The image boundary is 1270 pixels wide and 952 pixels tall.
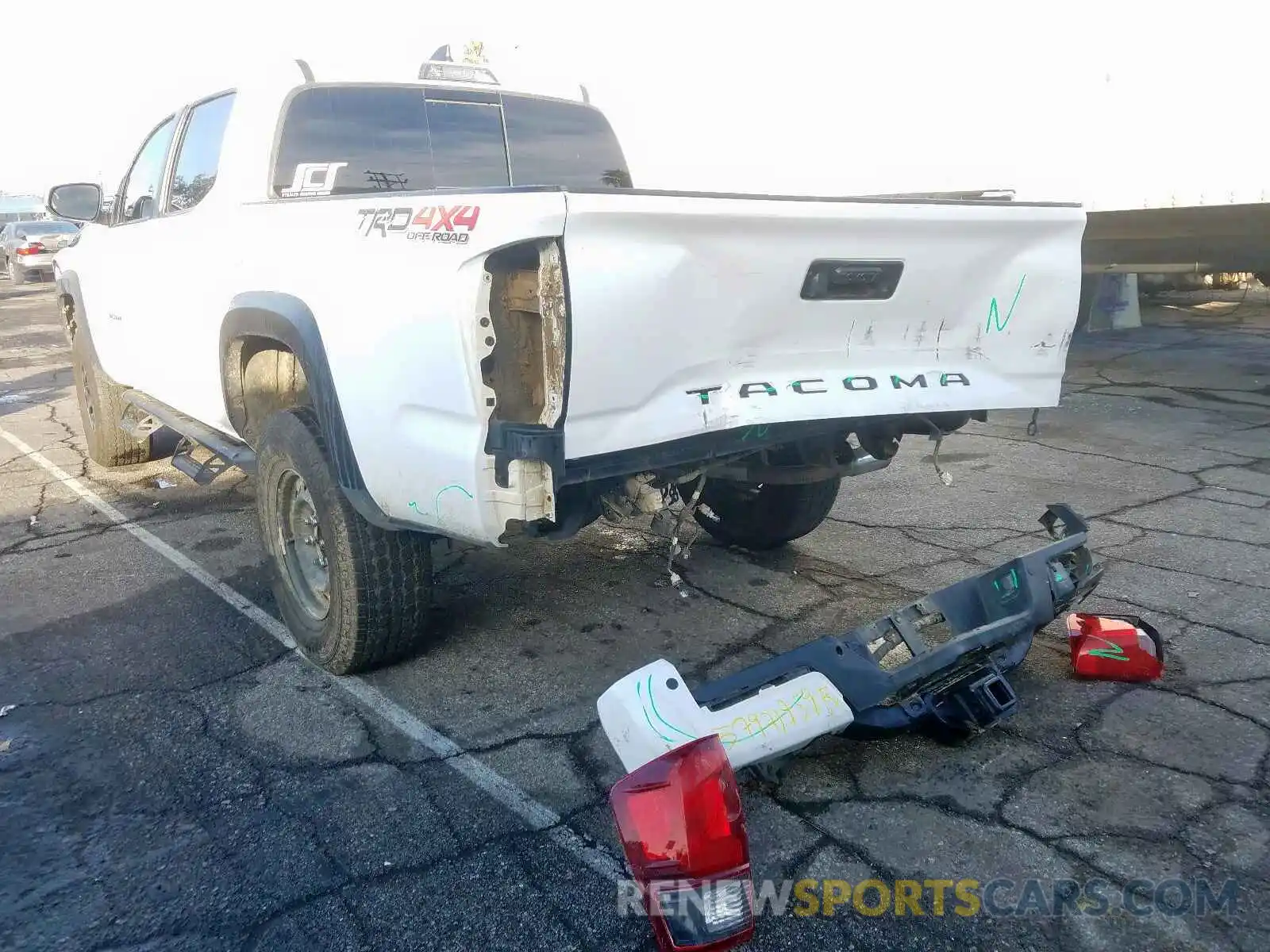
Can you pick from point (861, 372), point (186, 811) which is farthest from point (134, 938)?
point (861, 372)

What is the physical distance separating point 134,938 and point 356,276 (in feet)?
6.37

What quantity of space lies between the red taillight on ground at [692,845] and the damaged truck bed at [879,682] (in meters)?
0.44

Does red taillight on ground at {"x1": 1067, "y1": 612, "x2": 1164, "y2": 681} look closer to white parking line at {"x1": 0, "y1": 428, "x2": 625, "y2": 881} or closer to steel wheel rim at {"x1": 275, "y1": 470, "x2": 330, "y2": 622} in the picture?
white parking line at {"x1": 0, "y1": 428, "x2": 625, "y2": 881}

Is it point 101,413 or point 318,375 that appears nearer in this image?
point 318,375

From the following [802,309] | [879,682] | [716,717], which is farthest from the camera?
[802,309]

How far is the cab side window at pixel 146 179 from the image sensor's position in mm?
5188

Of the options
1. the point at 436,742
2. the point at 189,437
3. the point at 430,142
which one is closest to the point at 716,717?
the point at 436,742

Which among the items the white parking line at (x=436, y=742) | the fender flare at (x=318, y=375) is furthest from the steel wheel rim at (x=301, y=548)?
the fender flare at (x=318, y=375)

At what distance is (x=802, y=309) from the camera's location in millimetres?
3236

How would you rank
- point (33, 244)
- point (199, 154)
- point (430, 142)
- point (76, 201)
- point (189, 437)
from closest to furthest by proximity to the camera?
point (430, 142), point (199, 154), point (189, 437), point (76, 201), point (33, 244)

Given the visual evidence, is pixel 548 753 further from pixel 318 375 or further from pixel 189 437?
pixel 189 437

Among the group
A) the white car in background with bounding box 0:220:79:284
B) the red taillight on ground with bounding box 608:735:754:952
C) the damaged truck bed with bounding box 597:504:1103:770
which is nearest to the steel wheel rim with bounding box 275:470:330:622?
the damaged truck bed with bounding box 597:504:1103:770

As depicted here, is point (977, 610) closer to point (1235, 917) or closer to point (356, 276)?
point (1235, 917)

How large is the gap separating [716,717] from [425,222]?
1.61m
